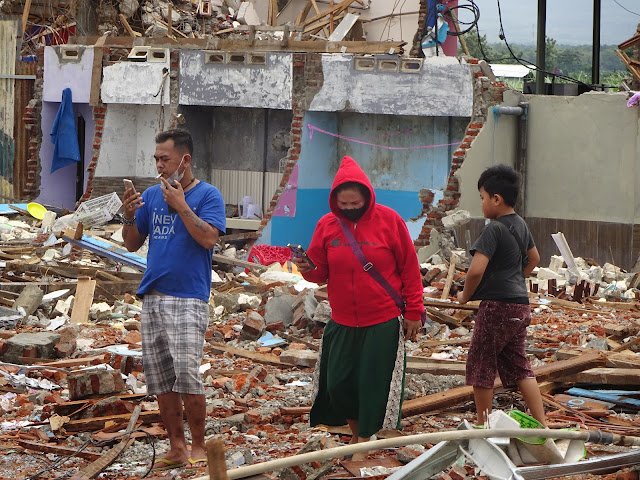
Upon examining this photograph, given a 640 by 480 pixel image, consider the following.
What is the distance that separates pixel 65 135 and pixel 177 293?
15.0 m

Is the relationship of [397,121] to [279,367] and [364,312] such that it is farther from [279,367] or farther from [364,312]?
[364,312]

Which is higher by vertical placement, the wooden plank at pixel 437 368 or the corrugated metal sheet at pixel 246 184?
the corrugated metal sheet at pixel 246 184

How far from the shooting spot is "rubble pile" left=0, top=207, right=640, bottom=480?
587 centimetres

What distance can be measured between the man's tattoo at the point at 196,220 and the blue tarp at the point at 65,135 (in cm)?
1493

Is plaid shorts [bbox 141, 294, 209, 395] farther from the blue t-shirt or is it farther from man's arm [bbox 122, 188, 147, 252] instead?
man's arm [bbox 122, 188, 147, 252]

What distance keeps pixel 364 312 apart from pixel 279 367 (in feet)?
11.0

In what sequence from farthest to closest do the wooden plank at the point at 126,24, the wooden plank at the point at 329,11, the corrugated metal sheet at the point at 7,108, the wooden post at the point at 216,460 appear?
the wooden plank at the point at 126,24
the wooden plank at the point at 329,11
the corrugated metal sheet at the point at 7,108
the wooden post at the point at 216,460

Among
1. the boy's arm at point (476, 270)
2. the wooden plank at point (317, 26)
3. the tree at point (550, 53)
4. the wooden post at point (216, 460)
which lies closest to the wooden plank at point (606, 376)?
the boy's arm at point (476, 270)

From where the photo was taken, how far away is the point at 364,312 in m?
5.57

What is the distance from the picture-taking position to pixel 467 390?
6770 millimetres

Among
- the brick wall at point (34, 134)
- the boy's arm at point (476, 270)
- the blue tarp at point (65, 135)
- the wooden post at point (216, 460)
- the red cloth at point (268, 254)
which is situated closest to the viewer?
the wooden post at point (216, 460)

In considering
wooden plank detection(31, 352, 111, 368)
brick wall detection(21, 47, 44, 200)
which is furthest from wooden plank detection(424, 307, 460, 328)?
brick wall detection(21, 47, 44, 200)

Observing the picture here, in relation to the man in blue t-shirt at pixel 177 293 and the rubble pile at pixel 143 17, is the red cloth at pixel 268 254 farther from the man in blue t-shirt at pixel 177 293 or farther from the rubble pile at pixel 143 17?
the man in blue t-shirt at pixel 177 293

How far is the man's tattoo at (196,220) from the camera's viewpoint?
17.5ft
